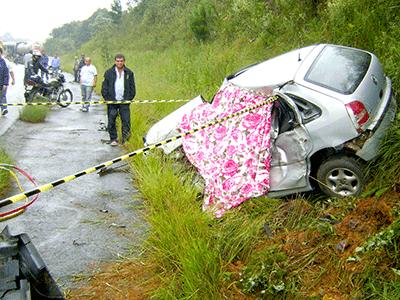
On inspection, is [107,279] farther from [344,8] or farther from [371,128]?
[344,8]

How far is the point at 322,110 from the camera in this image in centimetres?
458

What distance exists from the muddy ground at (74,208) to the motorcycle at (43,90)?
3315 mm

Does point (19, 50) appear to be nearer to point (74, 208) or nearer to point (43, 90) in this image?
point (43, 90)

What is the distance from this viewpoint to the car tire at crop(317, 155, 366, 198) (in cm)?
446

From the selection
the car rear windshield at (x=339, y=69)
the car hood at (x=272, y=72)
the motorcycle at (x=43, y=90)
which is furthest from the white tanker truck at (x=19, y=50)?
the car rear windshield at (x=339, y=69)

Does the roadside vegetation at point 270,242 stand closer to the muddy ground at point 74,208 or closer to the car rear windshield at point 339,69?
the muddy ground at point 74,208

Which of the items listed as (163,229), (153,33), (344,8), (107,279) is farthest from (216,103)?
(153,33)

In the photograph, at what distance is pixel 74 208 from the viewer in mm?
5336

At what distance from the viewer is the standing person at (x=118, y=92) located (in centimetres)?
823

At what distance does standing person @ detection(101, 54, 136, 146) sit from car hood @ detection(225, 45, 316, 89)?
113 inches

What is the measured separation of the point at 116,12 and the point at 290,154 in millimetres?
44417

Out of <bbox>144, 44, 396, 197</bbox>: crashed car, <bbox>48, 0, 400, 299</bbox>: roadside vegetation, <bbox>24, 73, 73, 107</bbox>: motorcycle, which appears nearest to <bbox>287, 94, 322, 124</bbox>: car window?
<bbox>144, 44, 396, 197</bbox>: crashed car

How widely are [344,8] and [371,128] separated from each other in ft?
14.7

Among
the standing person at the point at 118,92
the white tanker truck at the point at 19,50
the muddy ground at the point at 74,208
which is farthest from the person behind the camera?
the white tanker truck at the point at 19,50
